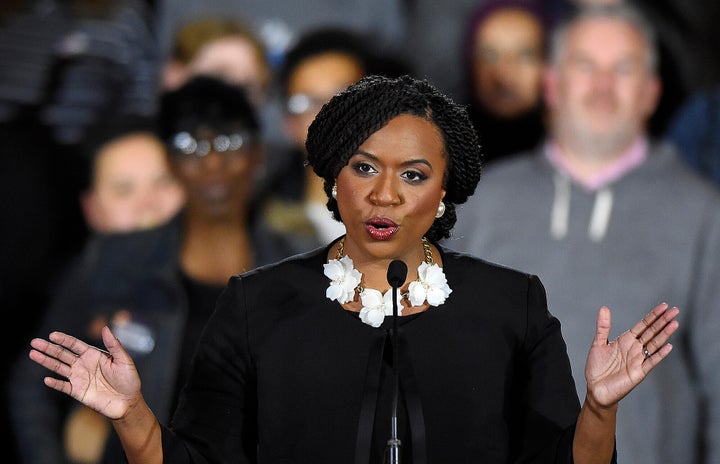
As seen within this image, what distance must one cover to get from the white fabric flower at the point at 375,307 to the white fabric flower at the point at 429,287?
42 mm

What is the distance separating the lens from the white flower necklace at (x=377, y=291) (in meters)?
2.13

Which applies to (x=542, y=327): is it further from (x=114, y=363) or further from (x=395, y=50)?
(x=395, y=50)

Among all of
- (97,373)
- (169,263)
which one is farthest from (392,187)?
(169,263)

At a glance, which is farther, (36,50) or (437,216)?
(36,50)

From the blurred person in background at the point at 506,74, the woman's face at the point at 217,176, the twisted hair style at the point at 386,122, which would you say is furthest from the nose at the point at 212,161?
the twisted hair style at the point at 386,122

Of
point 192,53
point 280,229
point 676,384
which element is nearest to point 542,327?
point 676,384

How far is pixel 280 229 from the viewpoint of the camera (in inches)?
173

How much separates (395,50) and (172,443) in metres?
2.73

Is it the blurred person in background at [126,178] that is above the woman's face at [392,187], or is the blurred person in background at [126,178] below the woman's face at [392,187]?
above

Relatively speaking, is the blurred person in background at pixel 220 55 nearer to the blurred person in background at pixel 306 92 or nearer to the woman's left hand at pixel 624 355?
the blurred person in background at pixel 306 92

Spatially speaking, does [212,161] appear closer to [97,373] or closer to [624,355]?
[97,373]

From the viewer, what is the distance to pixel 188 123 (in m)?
4.41

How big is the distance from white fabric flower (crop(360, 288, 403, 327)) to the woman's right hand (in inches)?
15.6

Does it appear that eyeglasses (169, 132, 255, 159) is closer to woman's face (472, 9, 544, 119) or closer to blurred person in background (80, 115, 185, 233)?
blurred person in background (80, 115, 185, 233)
